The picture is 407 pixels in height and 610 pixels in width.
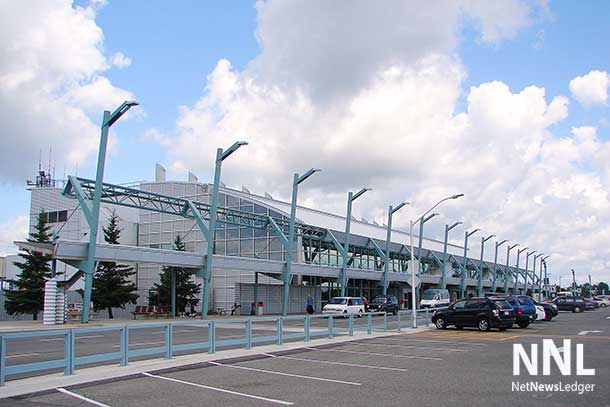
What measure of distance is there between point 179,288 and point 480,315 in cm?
3246

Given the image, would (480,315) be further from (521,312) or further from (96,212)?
(96,212)

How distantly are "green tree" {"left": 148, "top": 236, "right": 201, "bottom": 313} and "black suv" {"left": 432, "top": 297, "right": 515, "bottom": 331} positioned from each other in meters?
29.5

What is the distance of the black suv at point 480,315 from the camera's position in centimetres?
2886

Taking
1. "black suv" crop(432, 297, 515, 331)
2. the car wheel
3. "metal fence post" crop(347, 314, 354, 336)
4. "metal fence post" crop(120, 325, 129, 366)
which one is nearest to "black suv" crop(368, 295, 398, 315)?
"black suv" crop(432, 297, 515, 331)

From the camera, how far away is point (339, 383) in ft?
40.4

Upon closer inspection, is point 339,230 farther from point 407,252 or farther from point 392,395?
point 392,395

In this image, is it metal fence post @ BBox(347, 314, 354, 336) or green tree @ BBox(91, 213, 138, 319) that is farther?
green tree @ BBox(91, 213, 138, 319)

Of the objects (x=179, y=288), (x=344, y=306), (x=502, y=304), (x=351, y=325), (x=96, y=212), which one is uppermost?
(x=96, y=212)

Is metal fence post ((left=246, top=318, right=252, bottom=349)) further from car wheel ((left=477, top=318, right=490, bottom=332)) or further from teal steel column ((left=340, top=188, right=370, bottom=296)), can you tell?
teal steel column ((left=340, top=188, right=370, bottom=296))

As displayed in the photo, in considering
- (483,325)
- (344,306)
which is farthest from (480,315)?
(344,306)

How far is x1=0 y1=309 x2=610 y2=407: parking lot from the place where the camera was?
407 inches

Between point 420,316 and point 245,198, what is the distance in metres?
25.7

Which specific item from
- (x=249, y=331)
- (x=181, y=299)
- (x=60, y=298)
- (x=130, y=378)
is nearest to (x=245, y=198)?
(x=181, y=299)

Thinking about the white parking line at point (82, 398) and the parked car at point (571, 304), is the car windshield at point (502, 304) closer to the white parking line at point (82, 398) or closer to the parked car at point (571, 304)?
the white parking line at point (82, 398)
